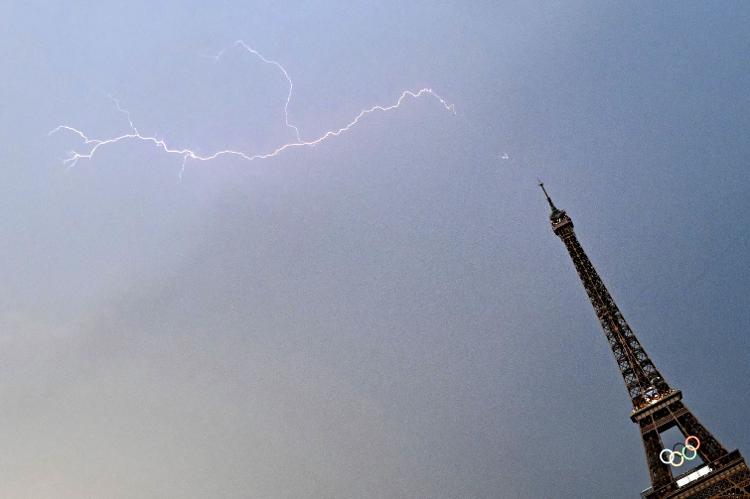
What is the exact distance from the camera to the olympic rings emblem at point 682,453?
1751 inches

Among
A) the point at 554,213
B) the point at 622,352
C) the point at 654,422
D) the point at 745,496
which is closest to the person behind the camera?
the point at 745,496

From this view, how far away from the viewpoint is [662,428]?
47469 millimetres

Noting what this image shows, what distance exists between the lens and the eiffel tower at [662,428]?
4347 cm

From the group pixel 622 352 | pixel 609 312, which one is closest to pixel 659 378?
pixel 622 352

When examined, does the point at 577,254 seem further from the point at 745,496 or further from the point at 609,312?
the point at 745,496

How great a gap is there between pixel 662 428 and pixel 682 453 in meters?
2.83

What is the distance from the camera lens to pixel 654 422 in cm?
4747

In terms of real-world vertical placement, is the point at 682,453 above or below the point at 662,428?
below

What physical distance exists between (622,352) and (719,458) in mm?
10742

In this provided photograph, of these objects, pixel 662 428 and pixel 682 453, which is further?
pixel 662 428

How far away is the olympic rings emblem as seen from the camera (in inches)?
1751

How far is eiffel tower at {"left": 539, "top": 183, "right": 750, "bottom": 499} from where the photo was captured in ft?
143

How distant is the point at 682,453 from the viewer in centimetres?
4484

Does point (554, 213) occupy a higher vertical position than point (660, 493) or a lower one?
higher
